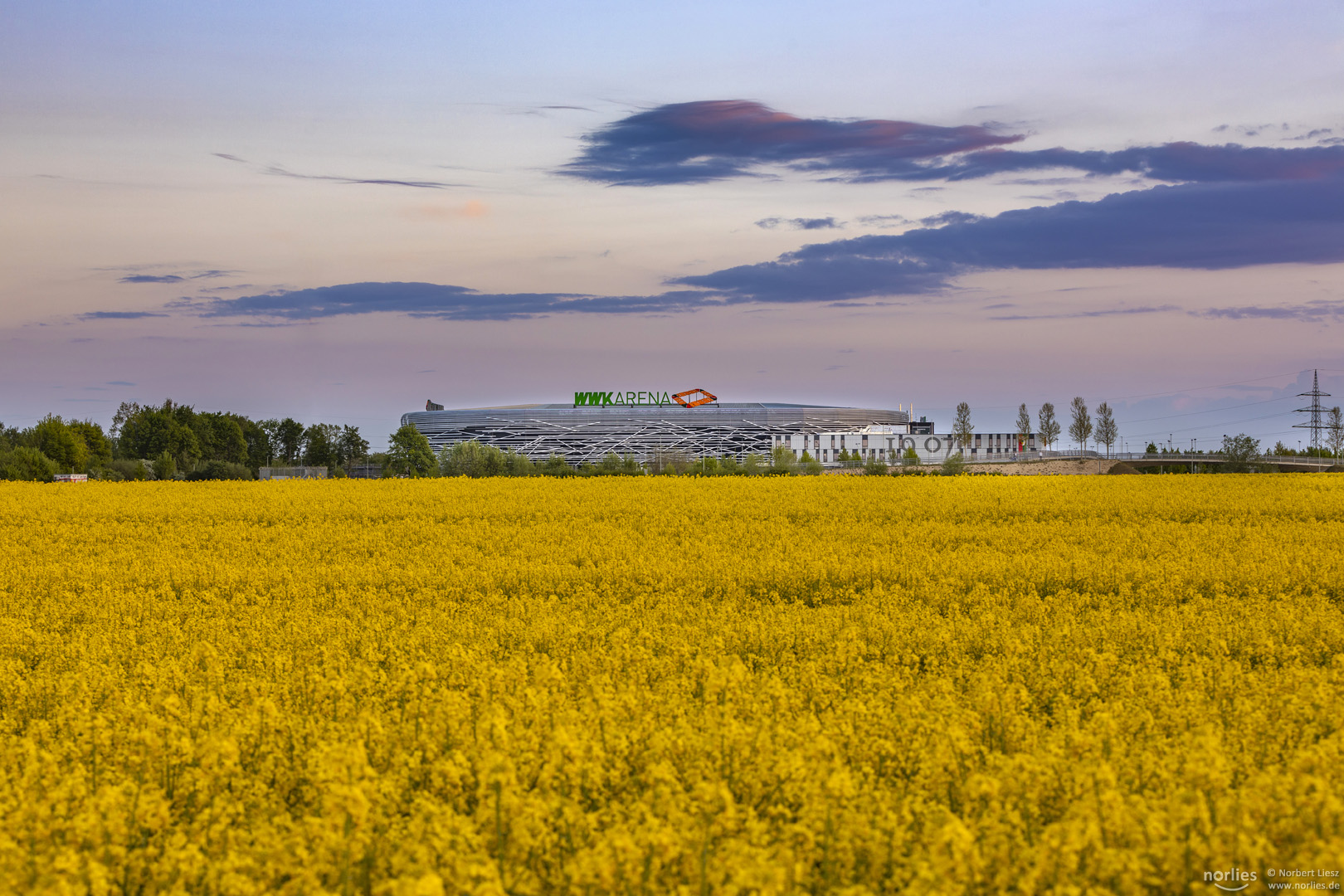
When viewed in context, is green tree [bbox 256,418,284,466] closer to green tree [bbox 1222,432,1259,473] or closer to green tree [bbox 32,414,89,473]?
green tree [bbox 32,414,89,473]

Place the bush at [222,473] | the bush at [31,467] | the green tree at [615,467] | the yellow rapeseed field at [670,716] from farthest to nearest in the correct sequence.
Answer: the bush at [222,473]
the bush at [31,467]
the green tree at [615,467]
the yellow rapeseed field at [670,716]

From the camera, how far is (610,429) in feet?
452

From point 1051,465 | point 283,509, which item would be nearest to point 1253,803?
point 283,509

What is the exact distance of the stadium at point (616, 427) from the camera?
13612 cm

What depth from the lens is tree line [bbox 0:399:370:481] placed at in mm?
79875

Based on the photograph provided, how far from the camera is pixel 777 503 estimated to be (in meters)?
30.2

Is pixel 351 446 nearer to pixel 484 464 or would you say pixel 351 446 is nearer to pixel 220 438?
pixel 220 438

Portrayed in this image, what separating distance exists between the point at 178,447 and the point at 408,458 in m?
50.7

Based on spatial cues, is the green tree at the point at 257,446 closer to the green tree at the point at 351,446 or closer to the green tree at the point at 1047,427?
the green tree at the point at 351,446

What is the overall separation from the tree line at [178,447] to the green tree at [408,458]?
458cm

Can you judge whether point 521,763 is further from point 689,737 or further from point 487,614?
point 487,614

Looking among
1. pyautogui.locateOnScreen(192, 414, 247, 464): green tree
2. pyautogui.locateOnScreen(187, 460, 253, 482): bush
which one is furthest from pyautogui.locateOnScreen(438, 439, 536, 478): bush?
pyautogui.locateOnScreen(192, 414, 247, 464): green tree

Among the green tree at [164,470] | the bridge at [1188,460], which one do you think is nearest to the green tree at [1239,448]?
the bridge at [1188,460]

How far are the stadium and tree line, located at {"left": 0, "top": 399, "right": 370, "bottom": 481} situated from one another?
15617 millimetres
